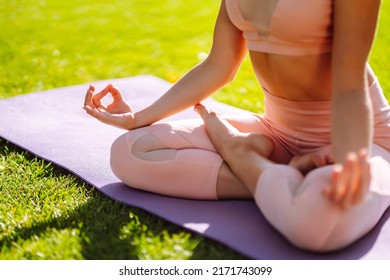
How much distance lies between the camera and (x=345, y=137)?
2172 mm

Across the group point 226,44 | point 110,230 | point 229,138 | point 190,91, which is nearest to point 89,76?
point 190,91

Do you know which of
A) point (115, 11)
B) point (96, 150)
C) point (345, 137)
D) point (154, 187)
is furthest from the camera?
point (115, 11)

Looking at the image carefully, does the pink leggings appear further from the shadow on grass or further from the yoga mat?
the shadow on grass

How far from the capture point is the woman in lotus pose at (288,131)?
216 centimetres

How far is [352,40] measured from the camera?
224cm

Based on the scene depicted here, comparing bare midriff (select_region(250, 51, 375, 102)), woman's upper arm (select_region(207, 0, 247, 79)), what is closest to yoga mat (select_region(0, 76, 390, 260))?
bare midriff (select_region(250, 51, 375, 102))

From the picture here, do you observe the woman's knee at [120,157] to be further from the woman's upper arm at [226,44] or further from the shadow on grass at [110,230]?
the woman's upper arm at [226,44]

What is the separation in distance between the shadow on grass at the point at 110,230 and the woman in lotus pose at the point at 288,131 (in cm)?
18

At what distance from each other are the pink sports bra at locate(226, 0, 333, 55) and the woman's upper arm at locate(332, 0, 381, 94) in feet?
0.29

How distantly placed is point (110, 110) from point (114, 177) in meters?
0.31

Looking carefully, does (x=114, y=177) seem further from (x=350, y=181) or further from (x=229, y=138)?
(x=350, y=181)

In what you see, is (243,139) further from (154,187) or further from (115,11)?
(115,11)
